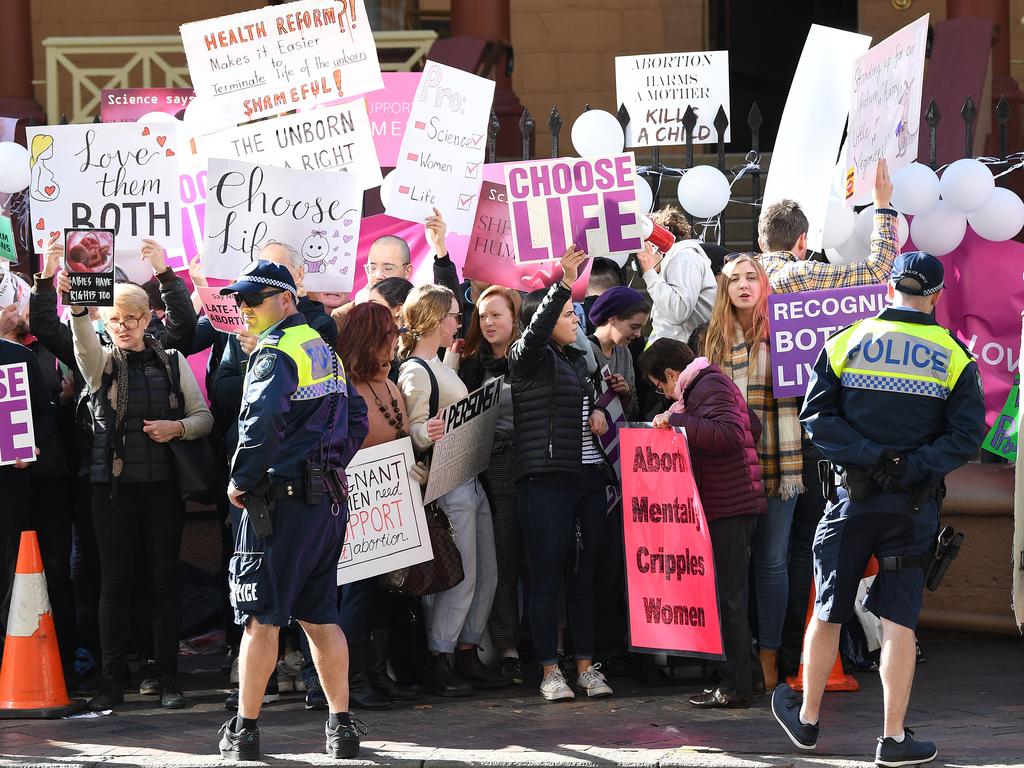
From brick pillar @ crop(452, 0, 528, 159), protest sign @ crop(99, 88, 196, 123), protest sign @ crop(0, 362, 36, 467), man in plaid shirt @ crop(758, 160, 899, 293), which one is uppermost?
brick pillar @ crop(452, 0, 528, 159)

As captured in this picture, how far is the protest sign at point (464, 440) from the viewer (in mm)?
7840

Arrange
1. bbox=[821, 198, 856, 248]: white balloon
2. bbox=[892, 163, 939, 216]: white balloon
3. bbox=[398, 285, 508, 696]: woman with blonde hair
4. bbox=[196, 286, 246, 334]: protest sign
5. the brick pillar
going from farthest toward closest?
the brick pillar
bbox=[821, 198, 856, 248]: white balloon
bbox=[892, 163, 939, 216]: white balloon
bbox=[196, 286, 246, 334]: protest sign
bbox=[398, 285, 508, 696]: woman with blonde hair

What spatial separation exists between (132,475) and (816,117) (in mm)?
4224

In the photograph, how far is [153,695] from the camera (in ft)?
26.4

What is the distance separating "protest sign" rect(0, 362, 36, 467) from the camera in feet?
25.8

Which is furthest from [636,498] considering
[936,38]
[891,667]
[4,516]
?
[936,38]

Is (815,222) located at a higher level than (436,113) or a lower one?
lower

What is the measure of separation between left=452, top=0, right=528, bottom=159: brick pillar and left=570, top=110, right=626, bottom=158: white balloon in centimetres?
329

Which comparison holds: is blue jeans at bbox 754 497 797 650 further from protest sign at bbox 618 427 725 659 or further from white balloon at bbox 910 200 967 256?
white balloon at bbox 910 200 967 256

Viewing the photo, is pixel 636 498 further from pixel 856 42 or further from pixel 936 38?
pixel 936 38

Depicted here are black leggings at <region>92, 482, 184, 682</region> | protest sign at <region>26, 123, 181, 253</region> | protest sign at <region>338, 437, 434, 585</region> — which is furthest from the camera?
protest sign at <region>26, 123, 181, 253</region>

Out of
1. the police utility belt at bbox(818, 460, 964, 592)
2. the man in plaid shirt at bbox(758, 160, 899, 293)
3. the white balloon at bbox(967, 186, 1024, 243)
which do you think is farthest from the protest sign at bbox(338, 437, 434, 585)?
the white balloon at bbox(967, 186, 1024, 243)

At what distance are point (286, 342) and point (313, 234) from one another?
2028 mm

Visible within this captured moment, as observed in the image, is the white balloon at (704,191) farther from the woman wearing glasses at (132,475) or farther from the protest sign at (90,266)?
the protest sign at (90,266)
